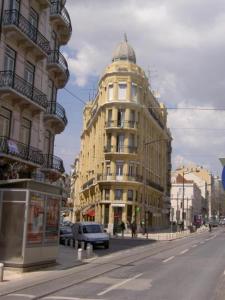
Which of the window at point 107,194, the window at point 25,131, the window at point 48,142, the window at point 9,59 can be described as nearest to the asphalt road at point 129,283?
the window at point 25,131

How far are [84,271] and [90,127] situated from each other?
68807 mm

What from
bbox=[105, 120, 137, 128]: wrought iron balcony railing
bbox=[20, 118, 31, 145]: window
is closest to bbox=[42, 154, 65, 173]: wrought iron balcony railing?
bbox=[20, 118, 31, 145]: window

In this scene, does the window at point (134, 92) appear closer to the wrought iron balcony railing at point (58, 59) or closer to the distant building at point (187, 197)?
the wrought iron balcony railing at point (58, 59)

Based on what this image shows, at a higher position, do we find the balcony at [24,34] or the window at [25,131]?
the balcony at [24,34]

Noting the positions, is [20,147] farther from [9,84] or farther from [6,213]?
[6,213]

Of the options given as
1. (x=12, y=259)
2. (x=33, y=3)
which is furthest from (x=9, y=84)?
(x=12, y=259)

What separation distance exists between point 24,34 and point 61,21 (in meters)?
6.53

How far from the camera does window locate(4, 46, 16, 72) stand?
26.3 m

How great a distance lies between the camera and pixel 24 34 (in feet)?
87.2

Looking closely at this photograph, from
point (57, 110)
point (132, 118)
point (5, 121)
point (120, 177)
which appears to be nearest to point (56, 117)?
point (57, 110)

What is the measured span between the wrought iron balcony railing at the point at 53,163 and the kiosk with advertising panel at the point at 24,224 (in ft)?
35.9

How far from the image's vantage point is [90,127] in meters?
87.3

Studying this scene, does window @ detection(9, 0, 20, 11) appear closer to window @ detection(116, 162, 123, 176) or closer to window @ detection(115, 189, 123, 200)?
window @ detection(116, 162, 123, 176)

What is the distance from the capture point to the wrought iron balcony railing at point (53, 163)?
31775 millimetres
